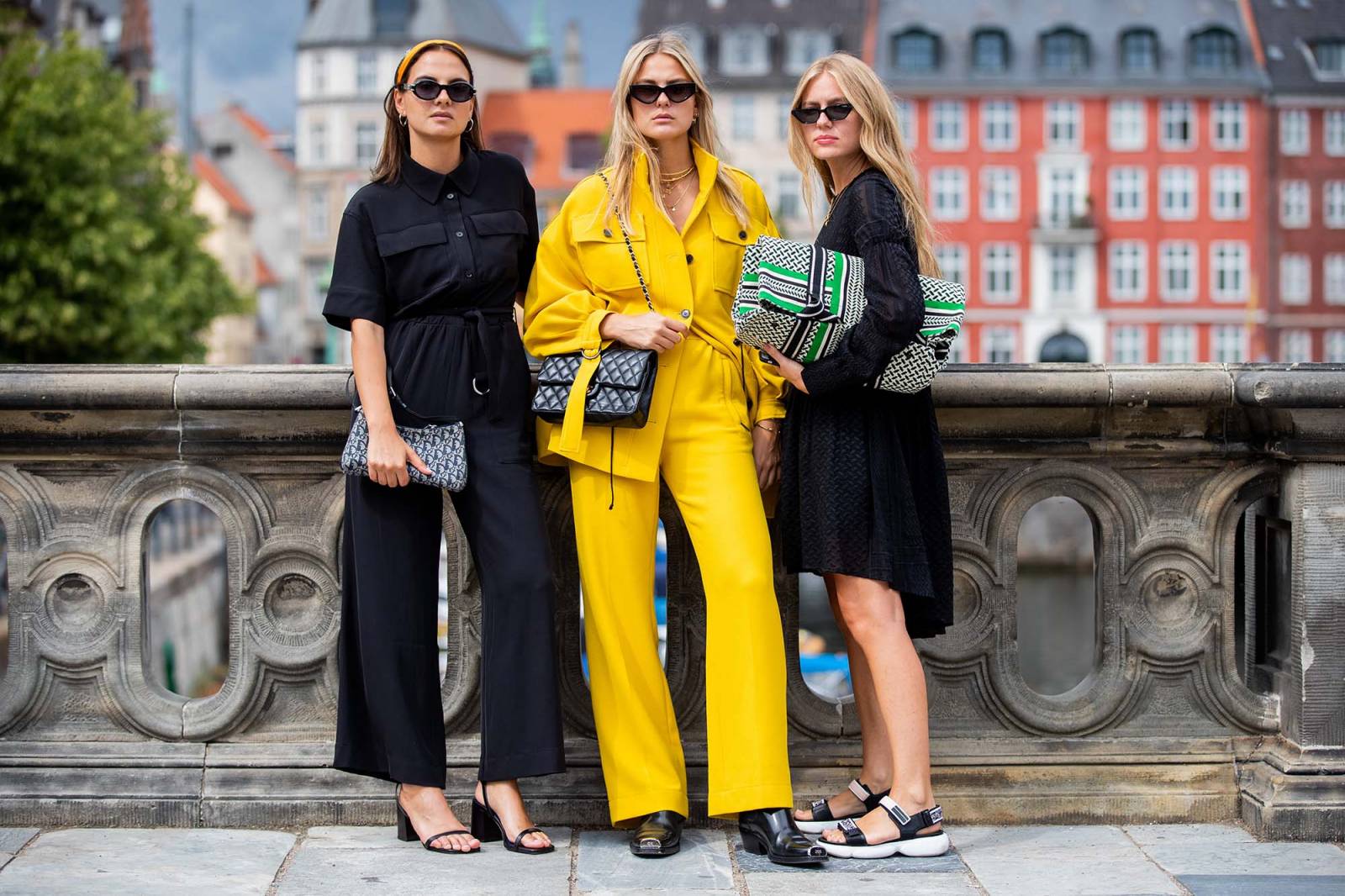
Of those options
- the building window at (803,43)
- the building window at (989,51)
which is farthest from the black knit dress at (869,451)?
the building window at (803,43)

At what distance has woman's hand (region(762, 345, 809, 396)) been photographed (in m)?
4.36

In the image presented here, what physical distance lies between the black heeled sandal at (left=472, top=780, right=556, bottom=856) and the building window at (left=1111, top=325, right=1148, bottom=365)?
6030cm

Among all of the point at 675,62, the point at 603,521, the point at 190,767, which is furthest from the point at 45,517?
the point at 675,62

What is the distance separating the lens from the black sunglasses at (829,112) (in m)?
4.45

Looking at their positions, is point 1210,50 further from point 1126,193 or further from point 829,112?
point 829,112

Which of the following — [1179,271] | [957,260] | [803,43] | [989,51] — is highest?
[803,43]

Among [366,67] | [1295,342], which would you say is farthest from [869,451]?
[366,67]

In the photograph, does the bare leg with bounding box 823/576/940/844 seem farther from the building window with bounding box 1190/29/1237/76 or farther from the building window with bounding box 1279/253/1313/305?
the building window with bounding box 1190/29/1237/76

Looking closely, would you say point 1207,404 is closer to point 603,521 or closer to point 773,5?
point 603,521

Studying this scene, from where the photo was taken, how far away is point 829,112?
4.46m

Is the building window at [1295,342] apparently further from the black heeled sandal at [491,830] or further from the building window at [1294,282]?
the black heeled sandal at [491,830]

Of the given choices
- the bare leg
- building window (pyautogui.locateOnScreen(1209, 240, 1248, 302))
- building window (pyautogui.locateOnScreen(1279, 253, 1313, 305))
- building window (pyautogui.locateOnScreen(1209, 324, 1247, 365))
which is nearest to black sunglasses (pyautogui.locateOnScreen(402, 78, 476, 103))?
the bare leg

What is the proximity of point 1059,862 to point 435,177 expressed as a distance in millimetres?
2403

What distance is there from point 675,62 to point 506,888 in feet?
6.98
